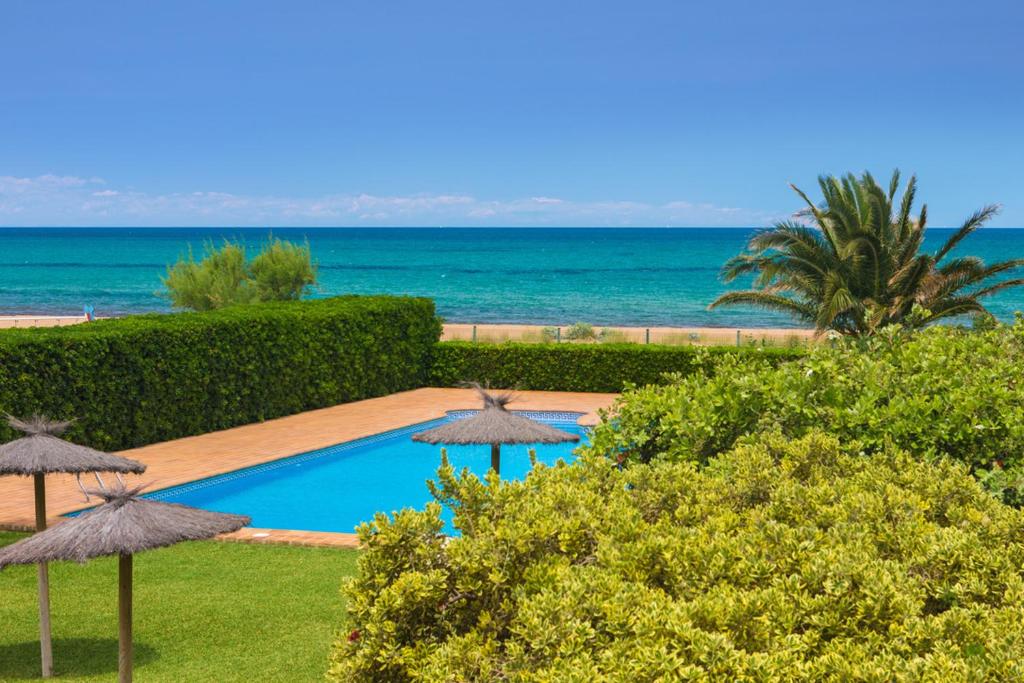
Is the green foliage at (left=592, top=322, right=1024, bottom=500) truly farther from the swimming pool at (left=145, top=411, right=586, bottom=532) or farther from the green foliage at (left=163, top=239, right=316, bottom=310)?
the green foliage at (left=163, top=239, right=316, bottom=310)

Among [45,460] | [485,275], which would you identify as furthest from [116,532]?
[485,275]

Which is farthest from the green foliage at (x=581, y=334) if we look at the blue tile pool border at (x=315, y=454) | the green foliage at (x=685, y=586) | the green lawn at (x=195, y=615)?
the green foliage at (x=685, y=586)

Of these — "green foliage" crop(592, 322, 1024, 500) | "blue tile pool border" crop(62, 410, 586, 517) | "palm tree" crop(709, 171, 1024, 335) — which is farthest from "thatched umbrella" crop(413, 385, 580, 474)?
"palm tree" crop(709, 171, 1024, 335)

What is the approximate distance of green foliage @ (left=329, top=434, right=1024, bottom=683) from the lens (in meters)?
3.18

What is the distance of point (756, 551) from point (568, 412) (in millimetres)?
19211

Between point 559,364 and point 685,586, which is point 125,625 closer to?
point 685,586

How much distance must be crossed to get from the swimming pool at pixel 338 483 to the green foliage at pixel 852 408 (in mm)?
6992

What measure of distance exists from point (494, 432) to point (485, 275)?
3742 inches

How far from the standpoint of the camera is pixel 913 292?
76.2ft

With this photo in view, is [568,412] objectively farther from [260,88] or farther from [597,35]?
[260,88]

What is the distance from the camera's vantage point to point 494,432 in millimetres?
12477

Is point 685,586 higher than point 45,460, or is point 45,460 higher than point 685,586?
point 685,586

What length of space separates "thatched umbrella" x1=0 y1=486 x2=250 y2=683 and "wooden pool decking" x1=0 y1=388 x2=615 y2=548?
5.15 meters

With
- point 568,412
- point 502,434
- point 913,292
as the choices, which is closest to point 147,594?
point 502,434
